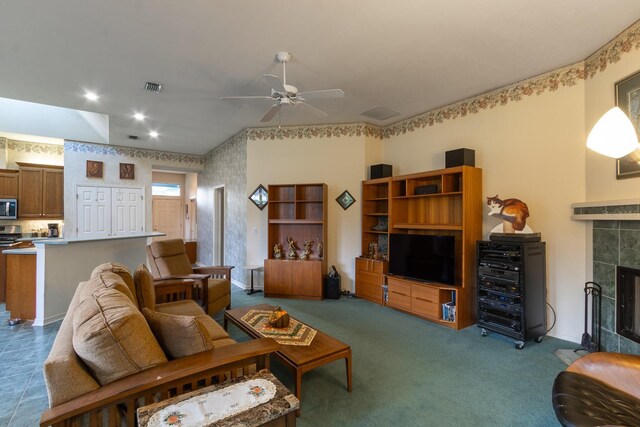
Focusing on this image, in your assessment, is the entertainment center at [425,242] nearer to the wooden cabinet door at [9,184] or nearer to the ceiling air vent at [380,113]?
the ceiling air vent at [380,113]

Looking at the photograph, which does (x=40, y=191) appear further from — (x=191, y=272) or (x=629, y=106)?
(x=629, y=106)

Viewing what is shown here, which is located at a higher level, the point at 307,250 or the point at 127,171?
the point at 127,171

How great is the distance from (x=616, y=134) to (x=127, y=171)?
7850mm

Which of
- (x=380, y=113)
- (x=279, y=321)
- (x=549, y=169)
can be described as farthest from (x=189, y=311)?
(x=549, y=169)

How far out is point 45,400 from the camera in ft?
7.20

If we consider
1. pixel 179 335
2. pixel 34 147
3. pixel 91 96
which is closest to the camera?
pixel 179 335

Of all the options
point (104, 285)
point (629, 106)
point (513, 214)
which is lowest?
point (104, 285)

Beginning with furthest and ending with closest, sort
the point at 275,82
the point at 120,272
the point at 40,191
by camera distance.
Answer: the point at 40,191 → the point at 275,82 → the point at 120,272

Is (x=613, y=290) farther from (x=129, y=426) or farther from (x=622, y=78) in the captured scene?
(x=129, y=426)

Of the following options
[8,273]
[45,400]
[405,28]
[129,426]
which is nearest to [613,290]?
[405,28]

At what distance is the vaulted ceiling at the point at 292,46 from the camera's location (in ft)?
7.79

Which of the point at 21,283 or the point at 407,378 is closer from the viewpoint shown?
the point at 407,378

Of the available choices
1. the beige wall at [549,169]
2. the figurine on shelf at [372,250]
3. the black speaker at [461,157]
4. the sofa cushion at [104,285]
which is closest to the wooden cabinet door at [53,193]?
the sofa cushion at [104,285]

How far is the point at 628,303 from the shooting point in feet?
8.52
